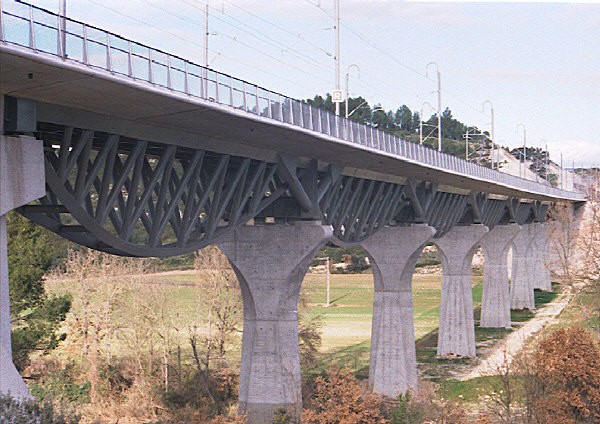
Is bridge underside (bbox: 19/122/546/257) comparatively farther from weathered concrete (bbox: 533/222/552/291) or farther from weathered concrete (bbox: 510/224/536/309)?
weathered concrete (bbox: 533/222/552/291)

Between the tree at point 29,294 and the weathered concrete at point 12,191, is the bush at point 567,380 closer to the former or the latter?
the weathered concrete at point 12,191

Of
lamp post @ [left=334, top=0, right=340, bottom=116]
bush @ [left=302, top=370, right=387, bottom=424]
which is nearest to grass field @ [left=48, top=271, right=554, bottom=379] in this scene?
bush @ [left=302, top=370, right=387, bottom=424]

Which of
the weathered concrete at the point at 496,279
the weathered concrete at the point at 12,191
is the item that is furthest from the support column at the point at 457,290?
the weathered concrete at the point at 12,191

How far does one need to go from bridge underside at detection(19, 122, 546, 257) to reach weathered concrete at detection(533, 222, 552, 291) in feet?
224

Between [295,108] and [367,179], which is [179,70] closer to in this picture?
[295,108]

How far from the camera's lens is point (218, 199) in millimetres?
35281

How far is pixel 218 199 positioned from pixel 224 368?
22.0 m

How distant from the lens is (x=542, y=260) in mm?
130125

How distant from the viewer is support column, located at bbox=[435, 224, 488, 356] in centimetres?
7875

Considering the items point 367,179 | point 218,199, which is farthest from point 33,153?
point 367,179

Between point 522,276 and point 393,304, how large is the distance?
183ft

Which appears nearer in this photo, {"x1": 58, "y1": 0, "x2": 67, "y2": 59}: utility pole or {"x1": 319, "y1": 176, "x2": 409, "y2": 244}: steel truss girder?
{"x1": 58, "y1": 0, "x2": 67, "y2": 59}: utility pole

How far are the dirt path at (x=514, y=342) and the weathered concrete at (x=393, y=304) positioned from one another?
5219 mm

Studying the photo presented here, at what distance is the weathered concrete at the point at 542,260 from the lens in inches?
5059
